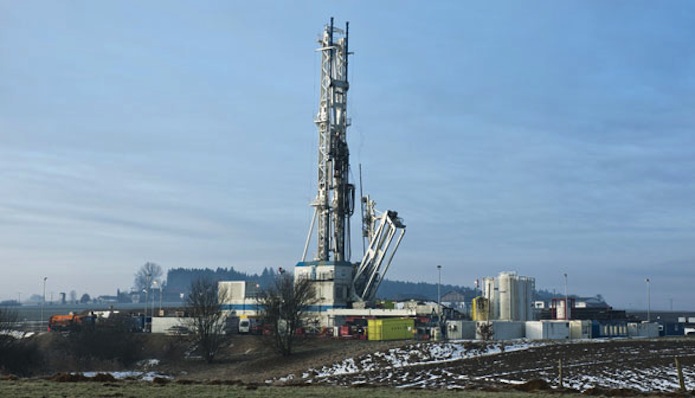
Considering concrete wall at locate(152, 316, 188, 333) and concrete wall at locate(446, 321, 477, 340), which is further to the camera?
concrete wall at locate(152, 316, 188, 333)

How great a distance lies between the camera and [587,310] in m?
89.8

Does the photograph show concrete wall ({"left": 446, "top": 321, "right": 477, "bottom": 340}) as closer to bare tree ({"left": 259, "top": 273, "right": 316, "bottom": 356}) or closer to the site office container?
the site office container

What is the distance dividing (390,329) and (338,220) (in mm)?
21761

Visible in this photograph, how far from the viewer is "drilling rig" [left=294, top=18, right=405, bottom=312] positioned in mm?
86062

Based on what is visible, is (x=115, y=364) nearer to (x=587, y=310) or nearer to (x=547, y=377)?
(x=547, y=377)

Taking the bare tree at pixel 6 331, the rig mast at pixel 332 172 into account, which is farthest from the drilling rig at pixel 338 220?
the bare tree at pixel 6 331

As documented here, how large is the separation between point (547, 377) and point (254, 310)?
49822 millimetres

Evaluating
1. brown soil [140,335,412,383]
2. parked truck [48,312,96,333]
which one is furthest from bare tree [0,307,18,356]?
parked truck [48,312,96,333]

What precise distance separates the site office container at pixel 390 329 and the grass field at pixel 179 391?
37.3 m

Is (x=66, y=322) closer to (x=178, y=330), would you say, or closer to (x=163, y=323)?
(x=163, y=323)

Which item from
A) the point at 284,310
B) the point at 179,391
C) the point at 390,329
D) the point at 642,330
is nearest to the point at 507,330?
the point at 390,329

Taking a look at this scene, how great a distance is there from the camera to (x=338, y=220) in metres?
88.4

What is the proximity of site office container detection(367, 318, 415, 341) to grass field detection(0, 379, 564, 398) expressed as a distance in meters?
37.3

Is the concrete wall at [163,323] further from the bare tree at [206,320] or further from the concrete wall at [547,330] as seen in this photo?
the concrete wall at [547,330]
